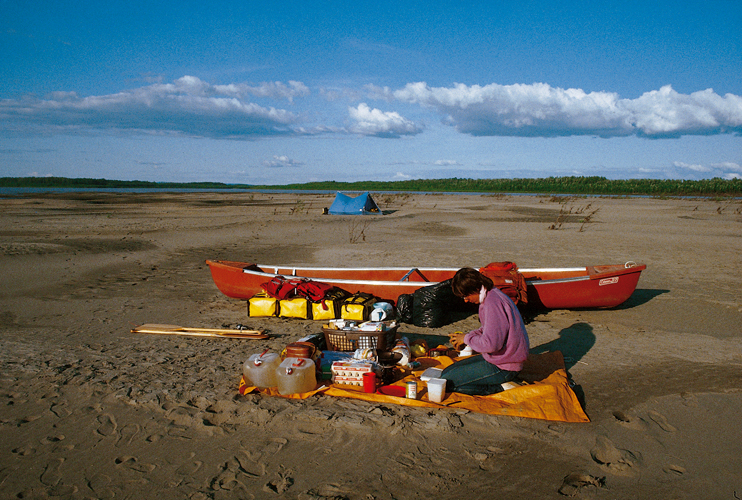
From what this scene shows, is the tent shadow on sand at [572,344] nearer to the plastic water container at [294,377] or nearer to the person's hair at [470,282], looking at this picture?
the person's hair at [470,282]

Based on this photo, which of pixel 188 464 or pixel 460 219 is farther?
pixel 460 219

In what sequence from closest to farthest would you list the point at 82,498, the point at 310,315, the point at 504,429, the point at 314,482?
the point at 82,498 → the point at 314,482 → the point at 504,429 → the point at 310,315

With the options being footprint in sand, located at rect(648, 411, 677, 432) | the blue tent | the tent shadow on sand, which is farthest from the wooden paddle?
the blue tent

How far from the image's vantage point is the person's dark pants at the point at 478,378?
4160 mm

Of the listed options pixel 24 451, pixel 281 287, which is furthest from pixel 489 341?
pixel 281 287

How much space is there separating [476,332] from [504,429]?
3.07 feet

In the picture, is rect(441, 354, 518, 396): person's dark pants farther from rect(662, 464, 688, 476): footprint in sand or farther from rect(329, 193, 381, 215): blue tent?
rect(329, 193, 381, 215): blue tent

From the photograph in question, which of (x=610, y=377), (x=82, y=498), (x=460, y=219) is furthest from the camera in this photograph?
(x=460, y=219)

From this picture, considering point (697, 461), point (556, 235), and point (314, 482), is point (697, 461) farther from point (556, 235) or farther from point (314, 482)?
point (556, 235)

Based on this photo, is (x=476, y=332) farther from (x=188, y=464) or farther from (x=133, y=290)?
(x=133, y=290)

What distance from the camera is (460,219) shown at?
22.5 m

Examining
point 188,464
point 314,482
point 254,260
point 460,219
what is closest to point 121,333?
point 188,464

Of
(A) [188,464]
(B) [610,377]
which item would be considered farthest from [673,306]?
(A) [188,464]

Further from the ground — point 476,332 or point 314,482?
point 476,332
